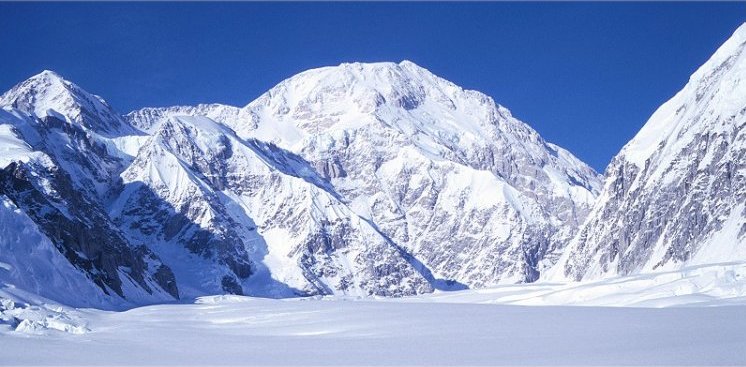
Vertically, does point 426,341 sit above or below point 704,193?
below

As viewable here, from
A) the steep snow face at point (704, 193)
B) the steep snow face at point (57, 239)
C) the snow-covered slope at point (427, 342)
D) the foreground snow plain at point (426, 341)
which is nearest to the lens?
the snow-covered slope at point (427, 342)

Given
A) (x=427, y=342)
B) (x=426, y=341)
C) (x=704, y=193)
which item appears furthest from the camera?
(x=704, y=193)

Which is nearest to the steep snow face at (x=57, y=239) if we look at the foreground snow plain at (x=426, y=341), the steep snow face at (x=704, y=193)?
the foreground snow plain at (x=426, y=341)

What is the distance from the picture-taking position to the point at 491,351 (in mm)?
35219

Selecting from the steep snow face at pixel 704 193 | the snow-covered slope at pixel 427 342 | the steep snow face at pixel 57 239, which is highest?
the steep snow face at pixel 704 193

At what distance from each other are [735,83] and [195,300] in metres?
139

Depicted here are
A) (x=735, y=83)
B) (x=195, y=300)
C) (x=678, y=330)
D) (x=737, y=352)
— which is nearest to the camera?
(x=737, y=352)

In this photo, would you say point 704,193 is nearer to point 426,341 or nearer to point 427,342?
point 426,341

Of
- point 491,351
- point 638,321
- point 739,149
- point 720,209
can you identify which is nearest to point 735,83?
point 739,149

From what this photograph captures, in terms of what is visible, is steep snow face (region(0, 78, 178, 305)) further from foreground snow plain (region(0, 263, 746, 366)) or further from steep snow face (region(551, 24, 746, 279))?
steep snow face (region(551, 24, 746, 279))

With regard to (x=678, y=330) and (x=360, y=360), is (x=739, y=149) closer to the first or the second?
(x=678, y=330)

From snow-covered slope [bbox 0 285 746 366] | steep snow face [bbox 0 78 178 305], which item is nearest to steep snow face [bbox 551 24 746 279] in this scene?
snow-covered slope [bbox 0 285 746 366]

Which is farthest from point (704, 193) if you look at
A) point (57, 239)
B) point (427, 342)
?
point (427, 342)

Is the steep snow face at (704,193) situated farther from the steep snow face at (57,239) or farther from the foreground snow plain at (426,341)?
the steep snow face at (57,239)
